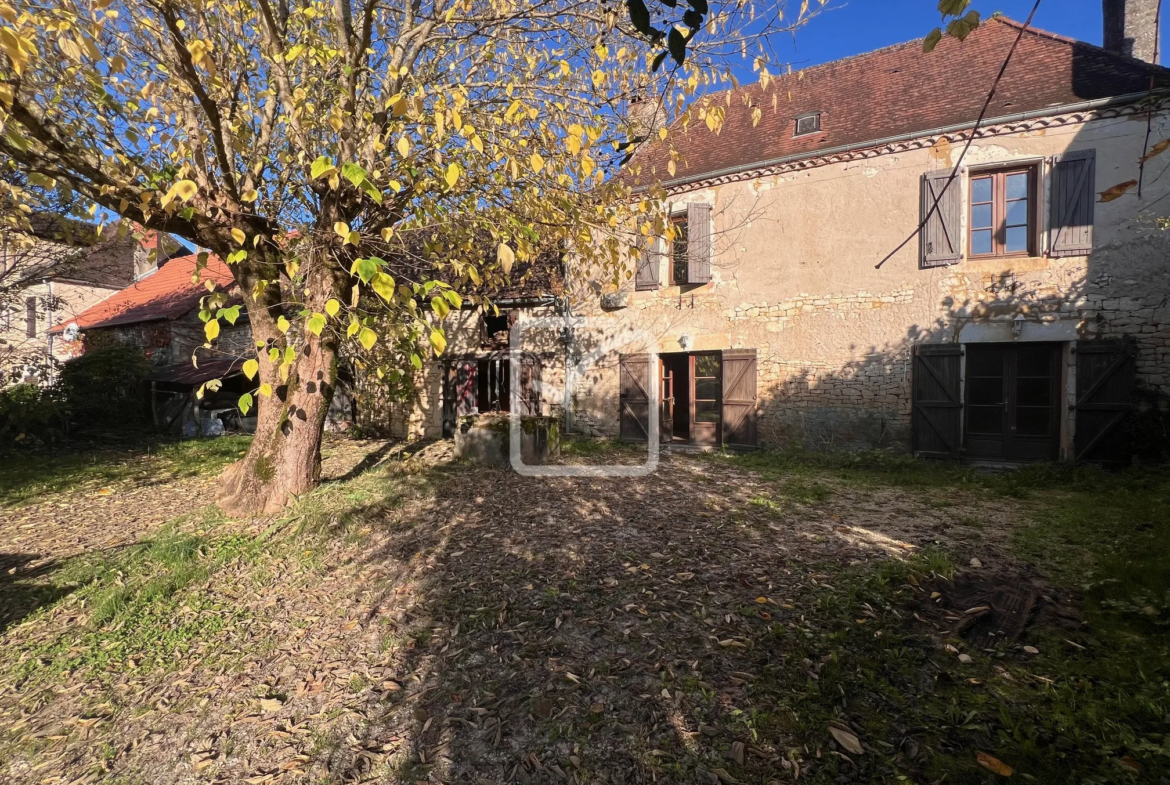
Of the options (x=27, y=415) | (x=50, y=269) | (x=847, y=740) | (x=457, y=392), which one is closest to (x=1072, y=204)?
(x=847, y=740)

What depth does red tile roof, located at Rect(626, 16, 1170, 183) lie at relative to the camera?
23.6ft

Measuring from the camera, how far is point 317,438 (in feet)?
17.6

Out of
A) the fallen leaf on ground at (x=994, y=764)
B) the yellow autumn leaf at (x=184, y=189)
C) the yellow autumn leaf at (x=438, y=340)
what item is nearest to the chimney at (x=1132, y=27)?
the fallen leaf on ground at (x=994, y=764)

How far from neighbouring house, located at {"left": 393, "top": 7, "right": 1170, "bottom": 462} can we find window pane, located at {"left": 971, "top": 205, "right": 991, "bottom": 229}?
0.02m

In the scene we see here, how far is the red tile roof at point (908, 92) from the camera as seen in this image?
23.6 feet

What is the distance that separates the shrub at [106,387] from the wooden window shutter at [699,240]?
12083 mm

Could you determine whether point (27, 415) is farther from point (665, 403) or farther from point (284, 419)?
point (665, 403)

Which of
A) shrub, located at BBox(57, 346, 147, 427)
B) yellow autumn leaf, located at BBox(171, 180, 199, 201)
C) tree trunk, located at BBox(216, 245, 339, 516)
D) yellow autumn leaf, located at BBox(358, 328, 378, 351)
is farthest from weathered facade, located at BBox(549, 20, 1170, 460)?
shrub, located at BBox(57, 346, 147, 427)

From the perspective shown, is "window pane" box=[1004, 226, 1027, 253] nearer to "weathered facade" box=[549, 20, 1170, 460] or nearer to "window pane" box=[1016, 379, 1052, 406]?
"weathered facade" box=[549, 20, 1170, 460]

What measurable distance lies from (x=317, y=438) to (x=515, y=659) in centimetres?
371

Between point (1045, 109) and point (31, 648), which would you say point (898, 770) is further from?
point (1045, 109)

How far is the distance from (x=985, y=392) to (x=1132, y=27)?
604 centimetres

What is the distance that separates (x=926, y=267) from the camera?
7688 millimetres

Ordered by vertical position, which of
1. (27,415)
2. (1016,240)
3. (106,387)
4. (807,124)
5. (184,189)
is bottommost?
(27,415)
